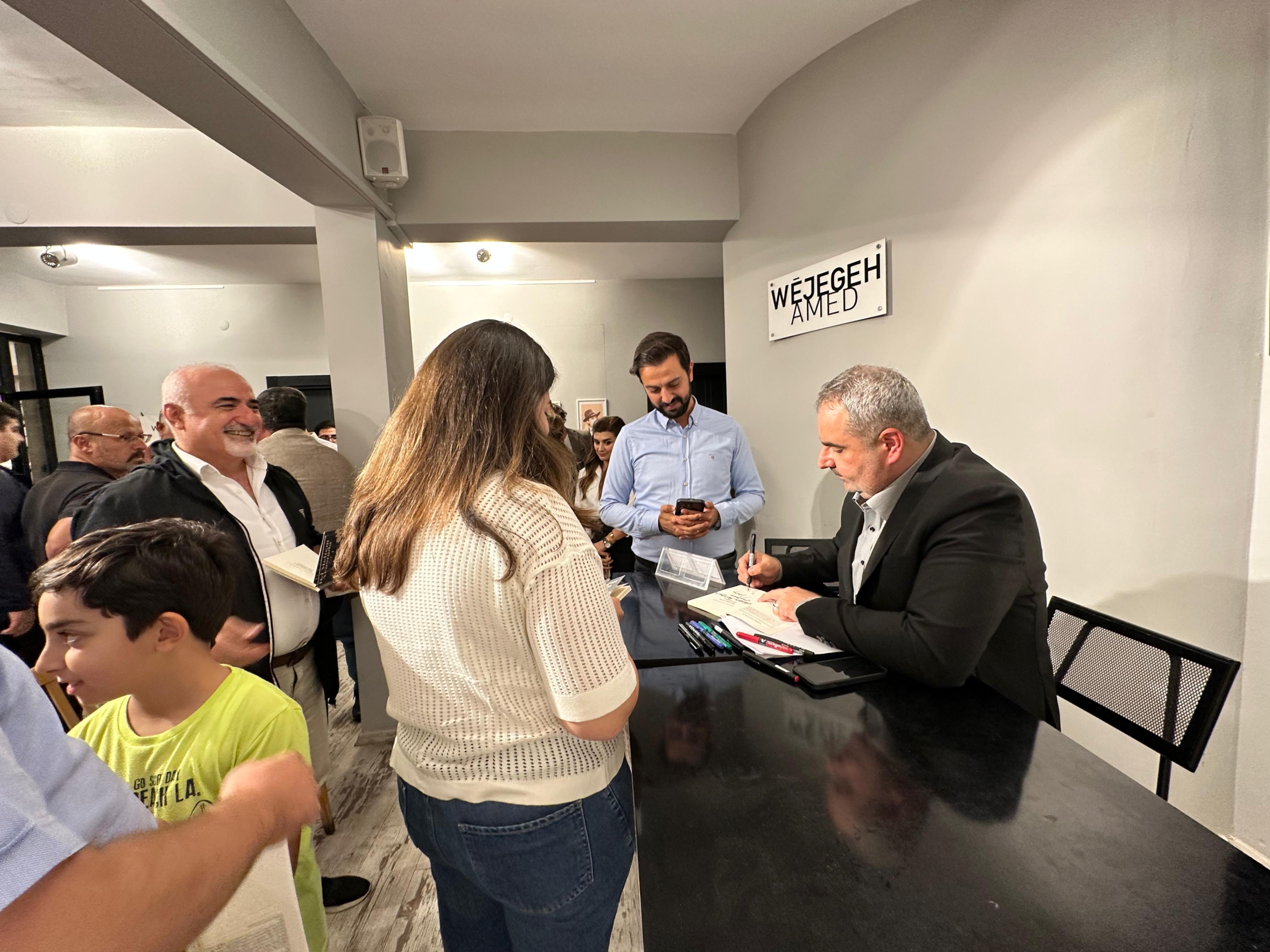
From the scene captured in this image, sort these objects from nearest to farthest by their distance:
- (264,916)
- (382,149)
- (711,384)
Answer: (264,916), (382,149), (711,384)

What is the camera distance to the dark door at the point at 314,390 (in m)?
6.47

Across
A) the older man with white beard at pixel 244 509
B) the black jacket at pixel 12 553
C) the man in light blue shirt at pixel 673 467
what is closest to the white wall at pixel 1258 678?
the man in light blue shirt at pixel 673 467

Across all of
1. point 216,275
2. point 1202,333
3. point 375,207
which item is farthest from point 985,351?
point 216,275

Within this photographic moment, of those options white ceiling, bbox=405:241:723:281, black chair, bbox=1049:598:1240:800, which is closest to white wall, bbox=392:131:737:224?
white ceiling, bbox=405:241:723:281

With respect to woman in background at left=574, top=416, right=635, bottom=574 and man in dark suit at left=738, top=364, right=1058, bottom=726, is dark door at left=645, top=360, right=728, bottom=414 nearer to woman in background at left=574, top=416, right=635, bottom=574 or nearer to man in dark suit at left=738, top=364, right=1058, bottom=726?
woman in background at left=574, top=416, right=635, bottom=574

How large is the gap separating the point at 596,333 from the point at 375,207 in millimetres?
3634

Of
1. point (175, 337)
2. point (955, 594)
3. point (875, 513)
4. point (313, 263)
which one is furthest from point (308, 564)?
point (175, 337)

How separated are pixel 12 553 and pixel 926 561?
3.33 metres

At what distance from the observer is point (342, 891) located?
208cm

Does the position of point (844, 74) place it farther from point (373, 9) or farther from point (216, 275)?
point (216, 275)

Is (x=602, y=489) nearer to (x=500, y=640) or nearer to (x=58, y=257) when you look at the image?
(x=500, y=640)

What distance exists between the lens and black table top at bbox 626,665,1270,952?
0.75 metres

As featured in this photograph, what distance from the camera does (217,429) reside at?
2004 millimetres

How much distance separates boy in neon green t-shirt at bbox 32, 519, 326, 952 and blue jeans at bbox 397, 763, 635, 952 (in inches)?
14.1
